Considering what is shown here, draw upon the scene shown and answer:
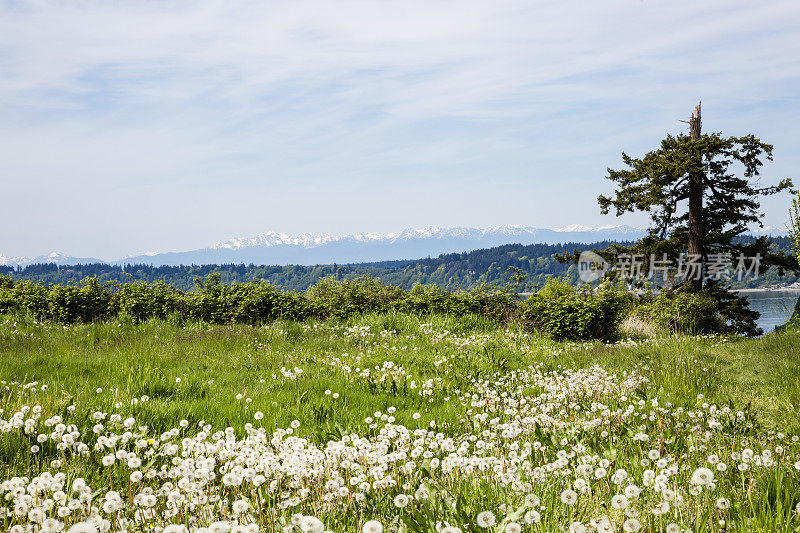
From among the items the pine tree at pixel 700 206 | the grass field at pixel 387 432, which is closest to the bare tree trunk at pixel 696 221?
the pine tree at pixel 700 206

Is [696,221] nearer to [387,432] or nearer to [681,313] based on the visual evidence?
[681,313]

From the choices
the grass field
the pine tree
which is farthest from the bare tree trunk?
the grass field

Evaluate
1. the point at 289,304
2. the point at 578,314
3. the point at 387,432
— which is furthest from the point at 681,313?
the point at 387,432

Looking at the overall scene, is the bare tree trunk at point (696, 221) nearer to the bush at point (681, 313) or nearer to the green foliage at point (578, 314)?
the bush at point (681, 313)

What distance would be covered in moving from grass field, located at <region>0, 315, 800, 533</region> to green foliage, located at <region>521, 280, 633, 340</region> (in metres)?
2.29

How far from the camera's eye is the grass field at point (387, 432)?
278 cm

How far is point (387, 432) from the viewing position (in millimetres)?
4207

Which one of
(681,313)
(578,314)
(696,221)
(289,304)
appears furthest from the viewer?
(696,221)

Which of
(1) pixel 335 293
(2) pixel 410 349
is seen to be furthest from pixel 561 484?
(1) pixel 335 293

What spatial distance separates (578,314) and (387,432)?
10.7 meters

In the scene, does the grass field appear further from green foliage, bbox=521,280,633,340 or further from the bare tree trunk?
the bare tree trunk

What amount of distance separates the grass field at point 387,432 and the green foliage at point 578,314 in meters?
2.29

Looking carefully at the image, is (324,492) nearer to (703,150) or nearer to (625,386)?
(625,386)

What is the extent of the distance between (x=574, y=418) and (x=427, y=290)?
32.9 feet
